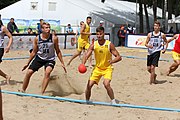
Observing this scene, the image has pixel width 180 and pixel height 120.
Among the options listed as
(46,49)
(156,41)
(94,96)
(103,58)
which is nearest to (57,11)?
(156,41)

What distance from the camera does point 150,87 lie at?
34.6 feet

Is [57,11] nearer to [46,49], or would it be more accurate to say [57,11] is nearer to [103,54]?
[46,49]

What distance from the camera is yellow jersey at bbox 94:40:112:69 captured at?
310 inches

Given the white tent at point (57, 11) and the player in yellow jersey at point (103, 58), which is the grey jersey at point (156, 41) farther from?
the white tent at point (57, 11)

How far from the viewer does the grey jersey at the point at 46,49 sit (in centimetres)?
871

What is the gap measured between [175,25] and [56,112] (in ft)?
109

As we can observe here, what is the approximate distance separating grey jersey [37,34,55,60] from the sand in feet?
2.74

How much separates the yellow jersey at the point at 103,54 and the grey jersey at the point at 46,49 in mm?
1213

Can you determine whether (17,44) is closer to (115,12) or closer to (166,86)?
(166,86)

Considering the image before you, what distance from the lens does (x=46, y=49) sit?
8719mm

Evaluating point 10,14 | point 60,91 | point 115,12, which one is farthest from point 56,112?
point 115,12

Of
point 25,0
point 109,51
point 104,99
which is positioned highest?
point 25,0

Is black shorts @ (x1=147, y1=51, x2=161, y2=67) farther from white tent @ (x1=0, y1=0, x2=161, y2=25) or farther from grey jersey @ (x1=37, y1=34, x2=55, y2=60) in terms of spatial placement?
white tent @ (x1=0, y1=0, x2=161, y2=25)

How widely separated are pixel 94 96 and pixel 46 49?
1.49 meters
